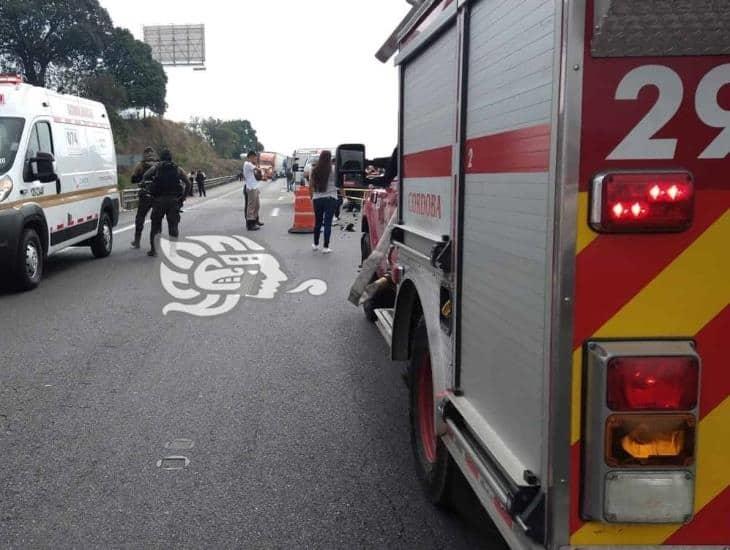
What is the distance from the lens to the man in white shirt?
18734 millimetres

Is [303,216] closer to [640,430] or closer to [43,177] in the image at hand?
[43,177]

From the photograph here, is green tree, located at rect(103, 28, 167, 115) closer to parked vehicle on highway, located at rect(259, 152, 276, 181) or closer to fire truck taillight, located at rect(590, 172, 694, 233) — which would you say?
parked vehicle on highway, located at rect(259, 152, 276, 181)

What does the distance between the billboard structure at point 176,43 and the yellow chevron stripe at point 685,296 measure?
55511 mm

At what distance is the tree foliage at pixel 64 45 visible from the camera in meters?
54.8

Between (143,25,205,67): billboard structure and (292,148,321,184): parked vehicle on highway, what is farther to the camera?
(143,25,205,67): billboard structure

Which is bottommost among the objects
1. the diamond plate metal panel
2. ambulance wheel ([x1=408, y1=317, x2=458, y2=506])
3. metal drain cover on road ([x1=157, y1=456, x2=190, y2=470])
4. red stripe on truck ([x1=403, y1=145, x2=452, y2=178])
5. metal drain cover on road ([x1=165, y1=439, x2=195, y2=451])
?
metal drain cover on road ([x1=157, y1=456, x2=190, y2=470])

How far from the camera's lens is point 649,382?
7.12 ft

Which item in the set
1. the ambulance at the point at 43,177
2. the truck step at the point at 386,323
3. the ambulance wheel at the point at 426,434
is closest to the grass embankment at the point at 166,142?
the ambulance at the point at 43,177

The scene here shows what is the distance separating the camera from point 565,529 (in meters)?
2.27

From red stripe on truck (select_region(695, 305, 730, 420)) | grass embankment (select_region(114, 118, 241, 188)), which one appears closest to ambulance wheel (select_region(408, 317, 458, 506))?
red stripe on truck (select_region(695, 305, 730, 420))

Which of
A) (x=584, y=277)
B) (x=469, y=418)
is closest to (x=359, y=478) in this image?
(x=469, y=418)

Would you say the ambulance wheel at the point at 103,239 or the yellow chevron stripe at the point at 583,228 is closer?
the yellow chevron stripe at the point at 583,228

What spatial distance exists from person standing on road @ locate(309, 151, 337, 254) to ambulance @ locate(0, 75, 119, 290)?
146 inches

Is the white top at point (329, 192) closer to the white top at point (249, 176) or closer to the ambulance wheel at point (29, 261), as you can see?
the ambulance wheel at point (29, 261)
